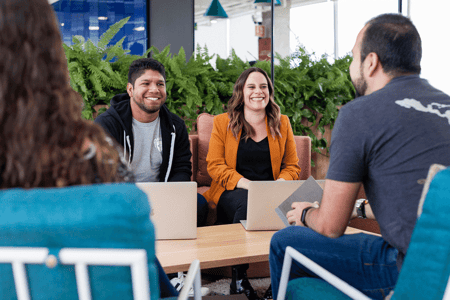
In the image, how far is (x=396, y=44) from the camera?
1.16m

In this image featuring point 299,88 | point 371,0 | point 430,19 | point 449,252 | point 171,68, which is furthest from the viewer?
point 371,0

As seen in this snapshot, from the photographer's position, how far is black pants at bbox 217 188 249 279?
235 centimetres

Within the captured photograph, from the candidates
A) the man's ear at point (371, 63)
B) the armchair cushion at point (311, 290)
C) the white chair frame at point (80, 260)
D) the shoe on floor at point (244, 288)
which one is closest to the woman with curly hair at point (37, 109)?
the white chair frame at point (80, 260)

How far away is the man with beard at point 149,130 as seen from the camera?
2420 mm

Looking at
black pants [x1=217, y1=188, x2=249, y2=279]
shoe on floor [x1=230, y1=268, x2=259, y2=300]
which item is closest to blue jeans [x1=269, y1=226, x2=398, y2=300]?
shoe on floor [x1=230, y1=268, x2=259, y2=300]

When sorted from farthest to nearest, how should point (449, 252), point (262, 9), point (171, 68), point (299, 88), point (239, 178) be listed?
1. point (262, 9)
2. point (299, 88)
3. point (171, 68)
4. point (239, 178)
5. point (449, 252)

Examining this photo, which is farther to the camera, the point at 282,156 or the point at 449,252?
the point at 282,156

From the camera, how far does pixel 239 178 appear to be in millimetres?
2498

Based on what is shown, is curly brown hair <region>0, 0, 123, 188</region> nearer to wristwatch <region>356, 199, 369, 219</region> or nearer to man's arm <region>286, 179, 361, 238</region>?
man's arm <region>286, 179, 361, 238</region>

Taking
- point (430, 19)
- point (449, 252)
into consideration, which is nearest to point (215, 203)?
point (449, 252)

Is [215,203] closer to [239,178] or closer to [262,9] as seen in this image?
[239,178]

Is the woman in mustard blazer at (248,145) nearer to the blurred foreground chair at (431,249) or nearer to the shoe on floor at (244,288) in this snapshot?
the shoe on floor at (244,288)

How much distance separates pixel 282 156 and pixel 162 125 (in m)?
0.86

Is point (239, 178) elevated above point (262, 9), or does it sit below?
below
